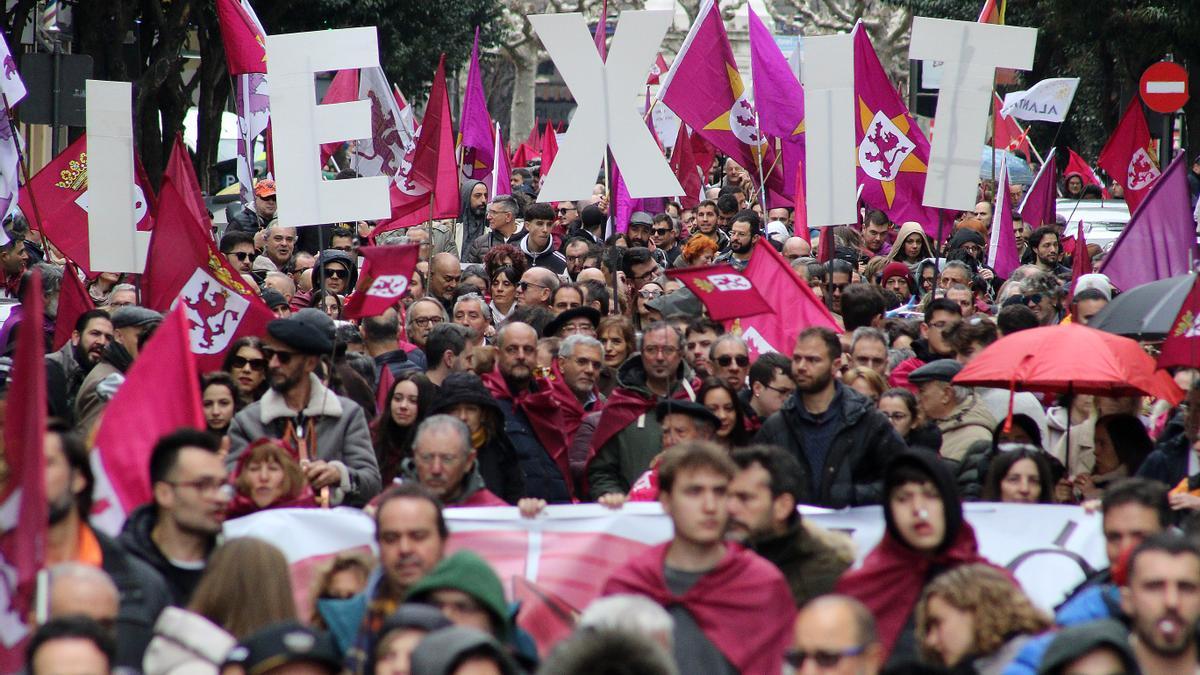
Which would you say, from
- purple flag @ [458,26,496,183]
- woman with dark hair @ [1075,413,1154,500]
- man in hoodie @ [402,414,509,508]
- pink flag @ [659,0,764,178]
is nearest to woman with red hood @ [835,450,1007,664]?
man in hoodie @ [402,414,509,508]

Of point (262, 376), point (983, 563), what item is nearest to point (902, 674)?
point (983, 563)

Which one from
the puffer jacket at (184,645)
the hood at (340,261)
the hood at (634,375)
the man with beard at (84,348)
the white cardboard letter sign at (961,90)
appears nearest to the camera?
the puffer jacket at (184,645)

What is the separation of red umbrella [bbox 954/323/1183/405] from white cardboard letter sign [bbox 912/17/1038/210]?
3168 millimetres

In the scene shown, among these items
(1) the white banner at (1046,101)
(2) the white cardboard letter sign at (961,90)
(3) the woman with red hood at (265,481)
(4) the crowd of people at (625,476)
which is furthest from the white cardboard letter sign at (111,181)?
(1) the white banner at (1046,101)

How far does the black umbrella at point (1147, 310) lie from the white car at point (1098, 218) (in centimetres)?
801

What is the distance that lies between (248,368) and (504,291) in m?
3.91

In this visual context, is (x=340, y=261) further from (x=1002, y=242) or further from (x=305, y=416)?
(x=1002, y=242)

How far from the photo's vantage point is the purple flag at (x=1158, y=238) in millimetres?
10172

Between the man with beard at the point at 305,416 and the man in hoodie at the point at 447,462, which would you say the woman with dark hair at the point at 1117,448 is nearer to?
the man in hoodie at the point at 447,462

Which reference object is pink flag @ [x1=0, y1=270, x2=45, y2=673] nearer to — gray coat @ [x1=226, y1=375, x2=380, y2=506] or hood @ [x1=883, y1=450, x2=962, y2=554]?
hood @ [x1=883, y1=450, x2=962, y2=554]

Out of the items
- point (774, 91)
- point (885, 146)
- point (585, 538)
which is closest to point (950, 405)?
point (585, 538)

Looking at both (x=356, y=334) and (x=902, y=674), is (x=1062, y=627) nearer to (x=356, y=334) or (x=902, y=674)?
(x=902, y=674)

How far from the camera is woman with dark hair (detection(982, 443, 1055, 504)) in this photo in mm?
7191

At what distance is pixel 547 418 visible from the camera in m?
8.70
